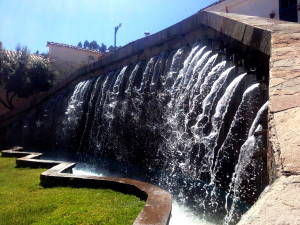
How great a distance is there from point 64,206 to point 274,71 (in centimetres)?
242

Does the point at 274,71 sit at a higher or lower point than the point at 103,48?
lower

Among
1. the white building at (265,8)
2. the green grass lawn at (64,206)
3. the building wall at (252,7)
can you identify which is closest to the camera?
the green grass lawn at (64,206)

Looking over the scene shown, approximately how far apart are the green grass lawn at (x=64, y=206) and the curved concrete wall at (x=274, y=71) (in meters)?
1.60

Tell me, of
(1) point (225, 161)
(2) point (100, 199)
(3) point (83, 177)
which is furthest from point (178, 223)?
(3) point (83, 177)

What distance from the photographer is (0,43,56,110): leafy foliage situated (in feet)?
57.0

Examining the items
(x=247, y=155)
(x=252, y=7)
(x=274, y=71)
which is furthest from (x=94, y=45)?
(x=274, y=71)

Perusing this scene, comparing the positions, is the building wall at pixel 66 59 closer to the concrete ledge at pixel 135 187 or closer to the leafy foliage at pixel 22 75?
the leafy foliage at pixel 22 75

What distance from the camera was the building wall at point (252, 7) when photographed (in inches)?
419

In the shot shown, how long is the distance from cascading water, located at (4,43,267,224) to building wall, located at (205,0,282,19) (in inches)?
267

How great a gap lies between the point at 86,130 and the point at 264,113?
22.5ft

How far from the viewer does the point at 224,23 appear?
3.97m

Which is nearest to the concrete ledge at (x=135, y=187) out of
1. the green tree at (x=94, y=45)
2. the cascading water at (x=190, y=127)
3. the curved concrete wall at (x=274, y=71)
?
the cascading water at (x=190, y=127)

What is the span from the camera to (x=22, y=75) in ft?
58.1

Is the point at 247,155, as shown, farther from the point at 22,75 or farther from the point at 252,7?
the point at 22,75
